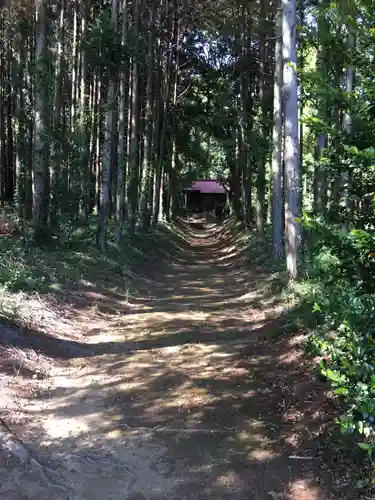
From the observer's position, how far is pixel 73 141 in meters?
16.0

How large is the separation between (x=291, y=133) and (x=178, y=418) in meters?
7.51

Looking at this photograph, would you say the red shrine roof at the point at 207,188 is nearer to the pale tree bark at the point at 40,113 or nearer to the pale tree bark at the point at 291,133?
the pale tree bark at the point at 40,113

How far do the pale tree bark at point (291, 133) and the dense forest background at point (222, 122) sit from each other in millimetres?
30

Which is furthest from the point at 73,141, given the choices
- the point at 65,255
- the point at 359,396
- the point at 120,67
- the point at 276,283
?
the point at 359,396

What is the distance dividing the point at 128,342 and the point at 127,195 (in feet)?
41.3

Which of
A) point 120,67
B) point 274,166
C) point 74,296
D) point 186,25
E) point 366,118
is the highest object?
point 186,25

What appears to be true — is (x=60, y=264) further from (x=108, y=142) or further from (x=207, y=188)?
(x=207, y=188)

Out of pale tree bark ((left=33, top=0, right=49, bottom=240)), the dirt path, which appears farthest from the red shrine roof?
the dirt path

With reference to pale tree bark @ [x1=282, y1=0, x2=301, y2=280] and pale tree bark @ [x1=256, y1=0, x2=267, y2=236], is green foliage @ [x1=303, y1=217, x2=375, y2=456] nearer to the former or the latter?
pale tree bark @ [x1=282, y1=0, x2=301, y2=280]

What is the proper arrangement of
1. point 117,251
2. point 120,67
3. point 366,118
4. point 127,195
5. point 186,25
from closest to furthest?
point 366,118 < point 120,67 < point 117,251 < point 127,195 < point 186,25

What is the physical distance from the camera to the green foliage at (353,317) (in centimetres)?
311

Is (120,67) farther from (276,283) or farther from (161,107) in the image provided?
(161,107)

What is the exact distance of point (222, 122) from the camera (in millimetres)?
28406

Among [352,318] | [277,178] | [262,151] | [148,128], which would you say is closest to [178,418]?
[352,318]
